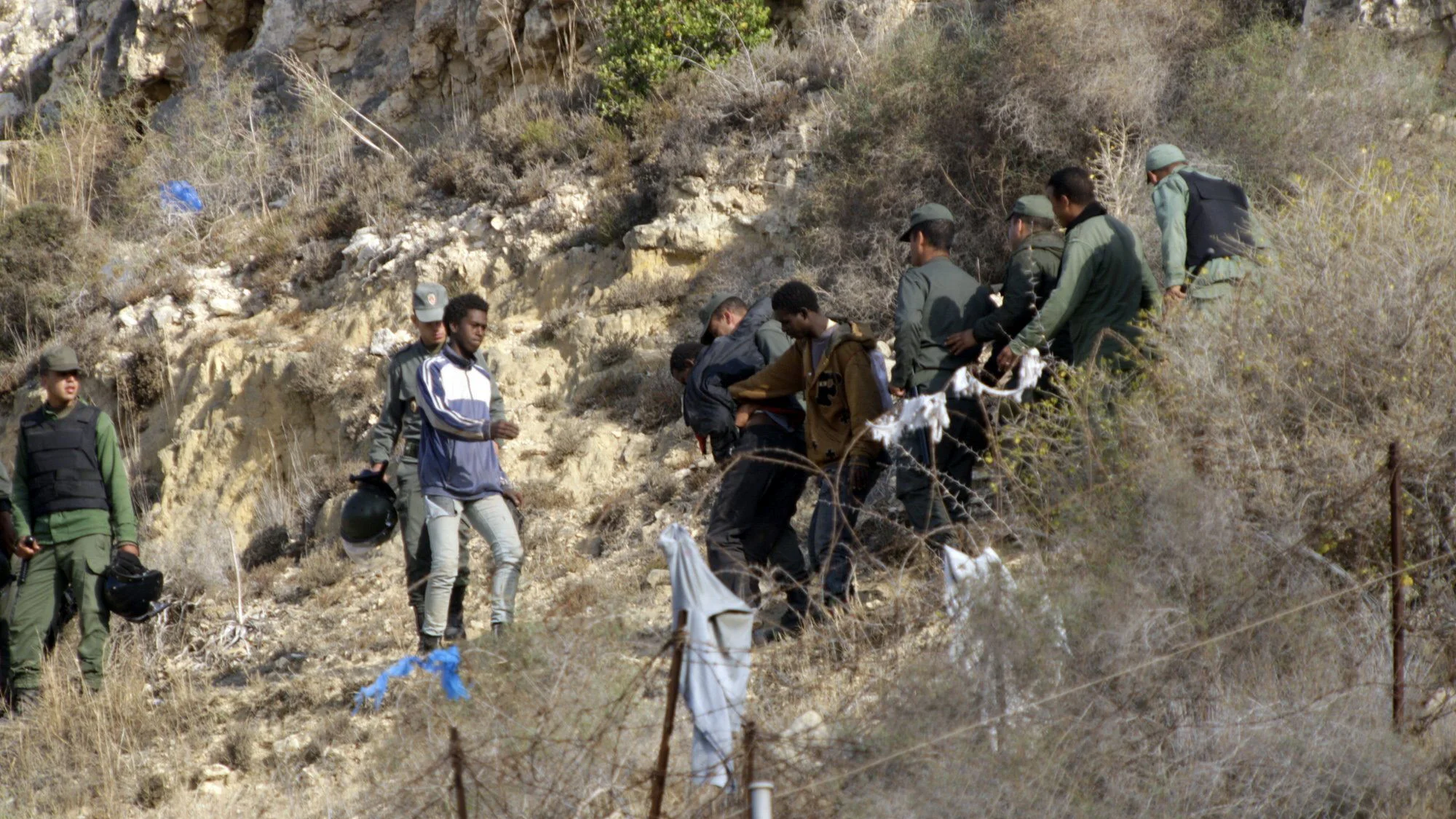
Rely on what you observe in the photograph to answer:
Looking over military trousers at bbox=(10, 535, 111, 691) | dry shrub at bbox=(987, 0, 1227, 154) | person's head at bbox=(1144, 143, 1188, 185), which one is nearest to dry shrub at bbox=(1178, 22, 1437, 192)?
dry shrub at bbox=(987, 0, 1227, 154)

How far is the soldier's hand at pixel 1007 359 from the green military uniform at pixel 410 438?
105 inches

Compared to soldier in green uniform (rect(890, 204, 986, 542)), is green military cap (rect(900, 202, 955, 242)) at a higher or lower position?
higher

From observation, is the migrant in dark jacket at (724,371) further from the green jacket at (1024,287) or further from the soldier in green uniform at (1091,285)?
the soldier in green uniform at (1091,285)

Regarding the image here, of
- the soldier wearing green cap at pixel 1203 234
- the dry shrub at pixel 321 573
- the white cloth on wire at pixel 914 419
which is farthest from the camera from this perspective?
the dry shrub at pixel 321 573

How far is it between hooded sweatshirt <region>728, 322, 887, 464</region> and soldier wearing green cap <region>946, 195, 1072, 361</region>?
1.71 feet

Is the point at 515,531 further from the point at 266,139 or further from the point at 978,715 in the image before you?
the point at 266,139

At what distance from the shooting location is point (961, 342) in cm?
629

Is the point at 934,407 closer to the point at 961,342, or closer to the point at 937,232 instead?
the point at 961,342

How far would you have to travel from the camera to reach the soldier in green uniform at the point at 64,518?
7020 mm

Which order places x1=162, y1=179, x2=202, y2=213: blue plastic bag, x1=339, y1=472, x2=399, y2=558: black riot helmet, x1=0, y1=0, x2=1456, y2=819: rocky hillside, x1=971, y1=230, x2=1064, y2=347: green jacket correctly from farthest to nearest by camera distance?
x1=162, y1=179, x2=202, y2=213: blue plastic bag → x1=339, y1=472, x2=399, y2=558: black riot helmet → x1=971, y1=230, x2=1064, y2=347: green jacket → x1=0, y1=0, x2=1456, y2=819: rocky hillside

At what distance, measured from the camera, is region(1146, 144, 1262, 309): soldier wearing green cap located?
6.48m

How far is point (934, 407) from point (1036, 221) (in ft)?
5.32

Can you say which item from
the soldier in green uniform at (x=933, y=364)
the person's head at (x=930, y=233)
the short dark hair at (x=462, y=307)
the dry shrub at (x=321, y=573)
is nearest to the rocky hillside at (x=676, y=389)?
the dry shrub at (x=321, y=573)

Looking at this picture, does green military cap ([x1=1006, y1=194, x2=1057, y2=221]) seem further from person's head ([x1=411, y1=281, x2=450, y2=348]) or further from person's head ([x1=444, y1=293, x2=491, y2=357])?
person's head ([x1=411, y1=281, x2=450, y2=348])
